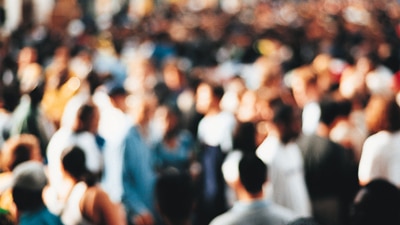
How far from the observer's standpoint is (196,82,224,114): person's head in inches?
193

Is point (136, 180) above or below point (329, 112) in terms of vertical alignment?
below

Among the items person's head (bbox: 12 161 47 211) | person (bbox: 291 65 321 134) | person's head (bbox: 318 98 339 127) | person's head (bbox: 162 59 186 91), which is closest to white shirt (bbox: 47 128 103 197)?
person's head (bbox: 12 161 47 211)

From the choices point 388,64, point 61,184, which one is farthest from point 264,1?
point 61,184

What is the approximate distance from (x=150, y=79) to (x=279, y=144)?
359 centimetres

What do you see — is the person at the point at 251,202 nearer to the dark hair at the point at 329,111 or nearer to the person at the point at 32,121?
the dark hair at the point at 329,111

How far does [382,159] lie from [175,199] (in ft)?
5.15

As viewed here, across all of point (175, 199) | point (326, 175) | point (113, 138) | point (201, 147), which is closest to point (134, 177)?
point (113, 138)

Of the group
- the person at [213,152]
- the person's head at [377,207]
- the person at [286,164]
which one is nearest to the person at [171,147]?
the person at [213,152]

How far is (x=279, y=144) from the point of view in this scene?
3.64 m

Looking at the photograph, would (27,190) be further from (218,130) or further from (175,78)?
(175,78)

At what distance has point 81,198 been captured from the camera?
9.42 feet

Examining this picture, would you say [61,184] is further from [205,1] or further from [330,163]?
[205,1]

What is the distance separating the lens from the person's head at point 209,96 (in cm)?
490

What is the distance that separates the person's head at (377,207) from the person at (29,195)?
1436 mm
